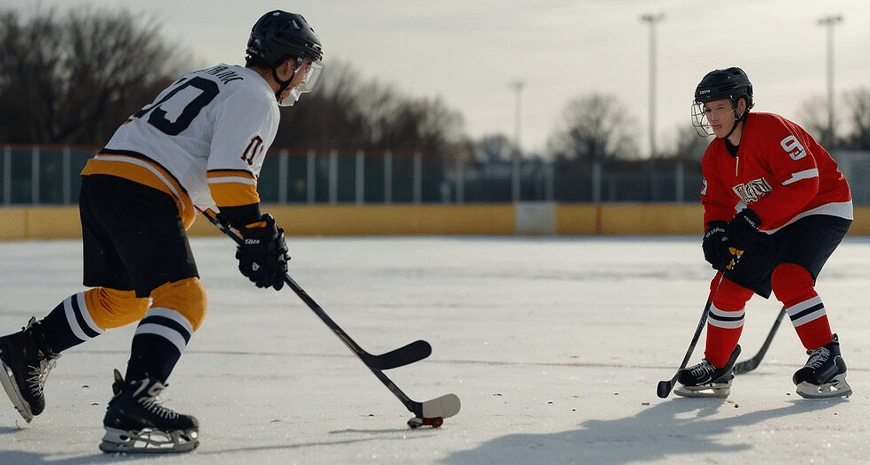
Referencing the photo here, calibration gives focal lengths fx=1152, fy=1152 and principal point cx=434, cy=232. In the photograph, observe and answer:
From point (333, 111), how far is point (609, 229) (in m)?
25.1

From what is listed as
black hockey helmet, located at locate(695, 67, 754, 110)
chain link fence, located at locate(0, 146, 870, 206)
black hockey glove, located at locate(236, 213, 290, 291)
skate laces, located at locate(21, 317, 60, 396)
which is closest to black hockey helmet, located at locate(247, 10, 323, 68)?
black hockey glove, located at locate(236, 213, 290, 291)

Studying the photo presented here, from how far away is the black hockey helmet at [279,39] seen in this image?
3.22 metres

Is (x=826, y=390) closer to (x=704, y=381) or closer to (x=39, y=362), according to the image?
(x=704, y=381)

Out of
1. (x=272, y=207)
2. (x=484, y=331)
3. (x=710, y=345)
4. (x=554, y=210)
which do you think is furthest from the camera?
(x=554, y=210)

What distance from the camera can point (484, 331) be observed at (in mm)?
5965

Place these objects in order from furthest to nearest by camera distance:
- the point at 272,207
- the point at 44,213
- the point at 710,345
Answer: the point at 272,207 → the point at 44,213 → the point at 710,345

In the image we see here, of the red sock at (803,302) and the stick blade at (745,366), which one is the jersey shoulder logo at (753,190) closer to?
the red sock at (803,302)

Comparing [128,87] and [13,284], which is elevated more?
[128,87]

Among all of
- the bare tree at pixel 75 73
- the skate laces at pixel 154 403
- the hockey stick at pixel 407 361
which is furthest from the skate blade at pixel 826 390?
the bare tree at pixel 75 73

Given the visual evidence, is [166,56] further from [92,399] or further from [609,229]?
[92,399]

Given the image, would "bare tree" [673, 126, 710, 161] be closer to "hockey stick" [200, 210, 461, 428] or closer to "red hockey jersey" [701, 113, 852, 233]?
"red hockey jersey" [701, 113, 852, 233]

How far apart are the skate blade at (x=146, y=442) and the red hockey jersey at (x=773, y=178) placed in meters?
2.06

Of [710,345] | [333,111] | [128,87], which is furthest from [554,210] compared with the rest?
[333,111]

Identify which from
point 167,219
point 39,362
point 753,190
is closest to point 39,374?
point 39,362
